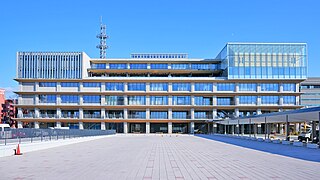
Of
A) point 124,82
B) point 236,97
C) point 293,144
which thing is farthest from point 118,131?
point 293,144

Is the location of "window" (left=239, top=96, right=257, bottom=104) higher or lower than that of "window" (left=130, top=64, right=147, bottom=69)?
lower

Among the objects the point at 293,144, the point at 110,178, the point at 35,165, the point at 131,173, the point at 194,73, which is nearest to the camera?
the point at 110,178

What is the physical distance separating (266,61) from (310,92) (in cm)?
4487

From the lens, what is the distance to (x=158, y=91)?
3548 inches

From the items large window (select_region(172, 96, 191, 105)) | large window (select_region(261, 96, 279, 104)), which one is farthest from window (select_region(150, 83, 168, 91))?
large window (select_region(261, 96, 279, 104))

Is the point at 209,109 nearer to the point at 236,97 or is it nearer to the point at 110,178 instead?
the point at 236,97

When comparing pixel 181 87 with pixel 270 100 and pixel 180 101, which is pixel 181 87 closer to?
pixel 180 101

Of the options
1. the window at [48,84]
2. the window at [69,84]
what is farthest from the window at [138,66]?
the window at [48,84]

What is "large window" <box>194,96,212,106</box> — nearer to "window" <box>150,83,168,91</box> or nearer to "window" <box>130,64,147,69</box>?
"window" <box>150,83,168,91</box>

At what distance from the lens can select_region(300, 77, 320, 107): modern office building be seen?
409 feet

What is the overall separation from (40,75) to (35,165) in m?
75.6

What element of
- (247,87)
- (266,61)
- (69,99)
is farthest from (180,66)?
(69,99)

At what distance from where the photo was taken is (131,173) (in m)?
15.1

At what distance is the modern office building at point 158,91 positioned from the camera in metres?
88.6
